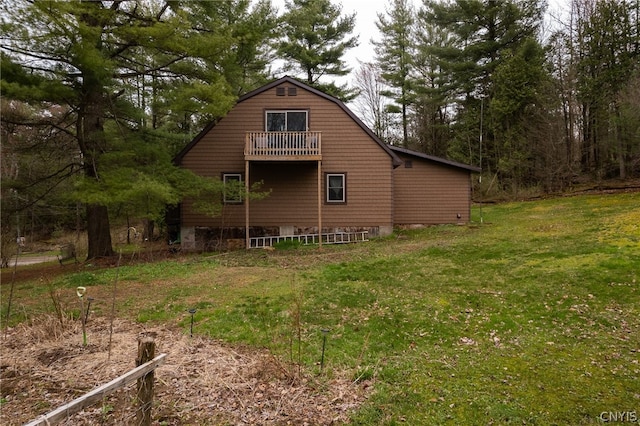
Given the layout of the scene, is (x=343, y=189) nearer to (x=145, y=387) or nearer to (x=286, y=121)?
(x=286, y=121)

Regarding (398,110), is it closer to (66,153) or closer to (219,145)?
(219,145)

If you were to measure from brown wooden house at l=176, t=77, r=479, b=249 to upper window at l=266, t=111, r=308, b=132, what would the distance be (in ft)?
0.13

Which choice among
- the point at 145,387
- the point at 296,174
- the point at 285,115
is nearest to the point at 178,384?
A: the point at 145,387

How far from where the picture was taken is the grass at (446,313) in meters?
3.68

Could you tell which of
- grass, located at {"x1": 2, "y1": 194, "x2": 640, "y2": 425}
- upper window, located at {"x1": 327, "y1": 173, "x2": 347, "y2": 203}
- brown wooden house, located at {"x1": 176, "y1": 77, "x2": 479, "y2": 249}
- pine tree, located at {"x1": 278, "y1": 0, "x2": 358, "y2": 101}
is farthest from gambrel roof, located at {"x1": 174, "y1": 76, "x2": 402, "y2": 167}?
pine tree, located at {"x1": 278, "y1": 0, "x2": 358, "y2": 101}

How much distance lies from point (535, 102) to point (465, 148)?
506cm

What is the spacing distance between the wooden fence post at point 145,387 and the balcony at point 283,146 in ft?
37.1

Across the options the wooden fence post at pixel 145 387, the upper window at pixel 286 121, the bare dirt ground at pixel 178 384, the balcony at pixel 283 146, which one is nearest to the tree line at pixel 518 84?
the balcony at pixel 283 146

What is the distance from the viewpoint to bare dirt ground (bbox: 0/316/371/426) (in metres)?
3.45

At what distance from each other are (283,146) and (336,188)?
115 inches

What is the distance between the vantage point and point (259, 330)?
552cm

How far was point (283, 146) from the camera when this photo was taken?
14312 millimetres

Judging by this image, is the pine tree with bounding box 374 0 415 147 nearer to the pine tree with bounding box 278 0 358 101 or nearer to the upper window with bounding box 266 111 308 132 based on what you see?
the pine tree with bounding box 278 0 358 101

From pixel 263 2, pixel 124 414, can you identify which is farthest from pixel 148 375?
pixel 263 2
